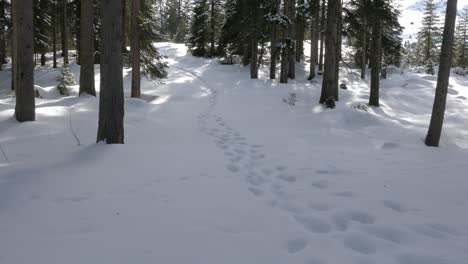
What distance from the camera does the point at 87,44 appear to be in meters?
13.2

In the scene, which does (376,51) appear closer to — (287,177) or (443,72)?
(443,72)

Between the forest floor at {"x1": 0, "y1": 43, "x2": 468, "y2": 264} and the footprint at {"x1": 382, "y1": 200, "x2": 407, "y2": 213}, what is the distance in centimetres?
2

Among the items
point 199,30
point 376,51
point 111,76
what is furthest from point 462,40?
point 111,76

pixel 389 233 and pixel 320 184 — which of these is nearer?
pixel 389 233

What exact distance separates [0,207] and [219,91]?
15.9 metres

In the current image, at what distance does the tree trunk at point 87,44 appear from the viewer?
13163mm

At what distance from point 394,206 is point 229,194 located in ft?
6.89

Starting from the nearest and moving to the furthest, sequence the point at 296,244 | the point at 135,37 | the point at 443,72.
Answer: the point at 296,244 < the point at 443,72 < the point at 135,37

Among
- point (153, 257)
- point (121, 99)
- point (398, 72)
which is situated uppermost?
point (398, 72)

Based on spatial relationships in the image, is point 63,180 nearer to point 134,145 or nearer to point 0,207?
point 0,207

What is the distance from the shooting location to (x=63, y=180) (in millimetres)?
4922

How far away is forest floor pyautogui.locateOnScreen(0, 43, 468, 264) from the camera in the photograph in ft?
10.6

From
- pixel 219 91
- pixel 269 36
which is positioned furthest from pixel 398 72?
pixel 219 91

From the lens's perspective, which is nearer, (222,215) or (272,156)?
(222,215)
